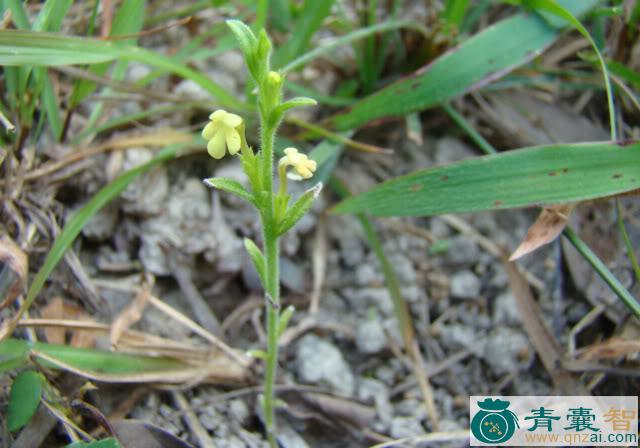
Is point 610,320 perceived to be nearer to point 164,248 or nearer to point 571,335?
point 571,335

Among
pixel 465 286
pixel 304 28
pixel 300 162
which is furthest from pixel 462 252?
pixel 300 162

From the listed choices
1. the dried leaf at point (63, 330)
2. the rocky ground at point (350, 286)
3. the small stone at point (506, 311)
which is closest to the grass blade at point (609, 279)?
the rocky ground at point (350, 286)

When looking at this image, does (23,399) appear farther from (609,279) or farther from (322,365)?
(609,279)

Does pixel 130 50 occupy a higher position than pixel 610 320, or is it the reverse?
pixel 130 50

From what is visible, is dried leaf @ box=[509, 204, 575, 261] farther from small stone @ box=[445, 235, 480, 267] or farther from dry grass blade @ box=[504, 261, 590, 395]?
small stone @ box=[445, 235, 480, 267]

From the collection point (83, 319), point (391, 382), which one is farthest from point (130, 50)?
point (391, 382)

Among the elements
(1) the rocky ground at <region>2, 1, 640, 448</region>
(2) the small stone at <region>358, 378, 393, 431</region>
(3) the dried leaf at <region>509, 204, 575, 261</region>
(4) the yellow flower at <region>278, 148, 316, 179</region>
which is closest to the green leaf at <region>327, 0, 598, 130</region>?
(1) the rocky ground at <region>2, 1, 640, 448</region>
